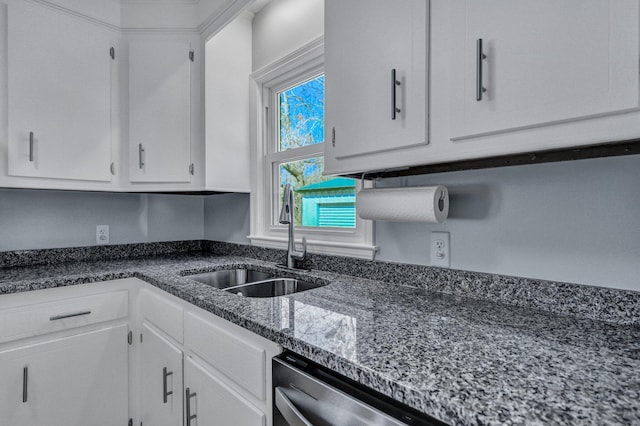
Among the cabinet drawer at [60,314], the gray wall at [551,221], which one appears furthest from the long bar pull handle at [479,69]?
the cabinet drawer at [60,314]

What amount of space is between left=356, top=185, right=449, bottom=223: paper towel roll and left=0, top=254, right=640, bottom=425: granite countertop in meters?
0.27

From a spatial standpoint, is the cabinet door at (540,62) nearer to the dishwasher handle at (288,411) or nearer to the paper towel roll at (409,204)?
the paper towel roll at (409,204)

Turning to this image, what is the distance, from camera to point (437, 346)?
74 centimetres

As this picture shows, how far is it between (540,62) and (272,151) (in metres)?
1.61

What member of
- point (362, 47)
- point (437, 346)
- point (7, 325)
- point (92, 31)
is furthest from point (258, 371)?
point (92, 31)

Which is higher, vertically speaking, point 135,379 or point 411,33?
point 411,33

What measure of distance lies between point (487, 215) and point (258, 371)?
2.84 feet

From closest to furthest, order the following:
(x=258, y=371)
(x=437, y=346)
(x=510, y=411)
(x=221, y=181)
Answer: (x=510, y=411) < (x=437, y=346) < (x=258, y=371) < (x=221, y=181)

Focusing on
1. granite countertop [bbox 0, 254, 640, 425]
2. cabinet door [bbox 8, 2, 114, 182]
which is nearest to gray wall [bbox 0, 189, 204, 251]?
cabinet door [bbox 8, 2, 114, 182]

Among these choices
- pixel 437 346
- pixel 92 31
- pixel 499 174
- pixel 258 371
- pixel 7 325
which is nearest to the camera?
pixel 437 346

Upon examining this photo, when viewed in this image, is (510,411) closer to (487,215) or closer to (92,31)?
(487,215)

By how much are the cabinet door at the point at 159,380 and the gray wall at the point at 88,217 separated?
2.96 feet

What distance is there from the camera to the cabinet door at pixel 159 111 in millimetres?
1988

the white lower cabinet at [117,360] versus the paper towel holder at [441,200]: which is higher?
the paper towel holder at [441,200]
